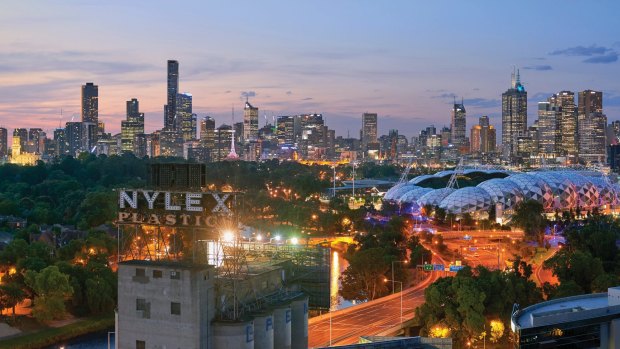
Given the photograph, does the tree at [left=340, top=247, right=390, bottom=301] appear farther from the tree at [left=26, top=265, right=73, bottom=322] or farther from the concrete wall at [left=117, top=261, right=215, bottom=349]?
the concrete wall at [left=117, top=261, right=215, bottom=349]

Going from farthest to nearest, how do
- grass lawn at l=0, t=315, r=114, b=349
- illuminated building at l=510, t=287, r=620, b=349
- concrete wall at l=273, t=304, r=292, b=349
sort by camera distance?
grass lawn at l=0, t=315, r=114, b=349, concrete wall at l=273, t=304, r=292, b=349, illuminated building at l=510, t=287, r=620, b=349

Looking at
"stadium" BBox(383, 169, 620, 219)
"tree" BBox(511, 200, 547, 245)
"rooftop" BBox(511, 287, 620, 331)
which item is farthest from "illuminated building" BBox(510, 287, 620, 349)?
"stadium" BBox(383, 169, 620, 219)

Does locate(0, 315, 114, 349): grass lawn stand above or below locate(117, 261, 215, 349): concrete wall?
below

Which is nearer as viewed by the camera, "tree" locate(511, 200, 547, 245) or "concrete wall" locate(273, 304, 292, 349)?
"concrete wall" locate(273, 304, 292, 349)

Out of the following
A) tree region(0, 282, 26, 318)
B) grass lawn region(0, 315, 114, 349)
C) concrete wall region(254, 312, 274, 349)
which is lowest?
grass lawn region(0, 315, 114, 349)

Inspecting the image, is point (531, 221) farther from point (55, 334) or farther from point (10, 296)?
point (10, 296)

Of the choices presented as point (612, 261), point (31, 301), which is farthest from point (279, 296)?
point (612, 261)

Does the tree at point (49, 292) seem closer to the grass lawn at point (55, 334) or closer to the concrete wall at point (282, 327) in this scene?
the grass lawn at point (55, 334)

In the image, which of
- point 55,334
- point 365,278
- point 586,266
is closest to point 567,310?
point 586,266
